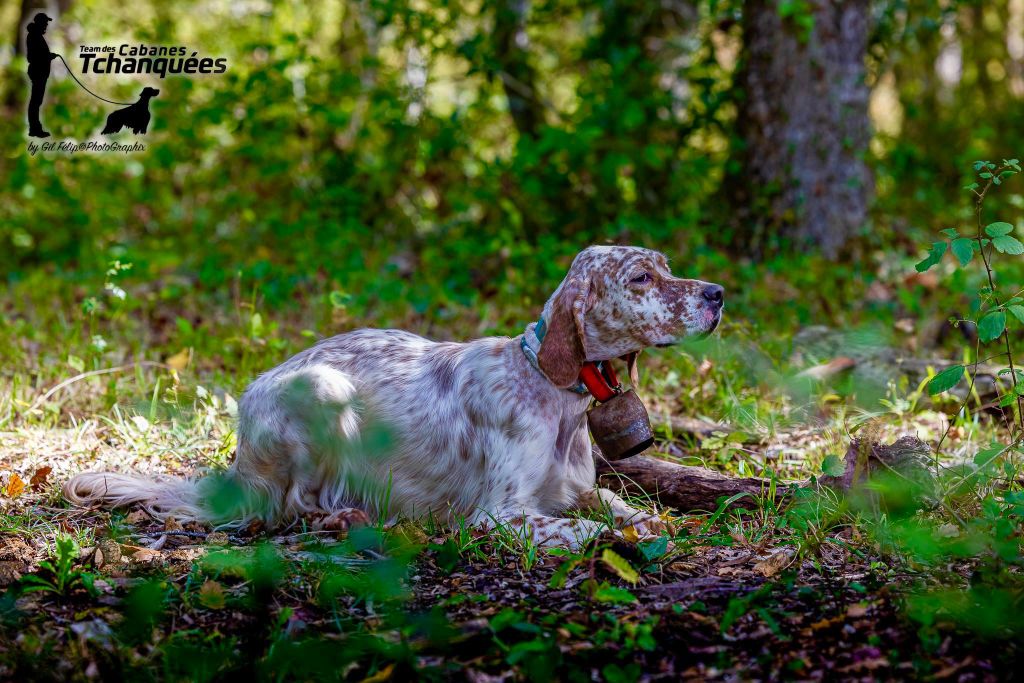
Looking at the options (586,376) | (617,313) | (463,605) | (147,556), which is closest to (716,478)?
(586,376)

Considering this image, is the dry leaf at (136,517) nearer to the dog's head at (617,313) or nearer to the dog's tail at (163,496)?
the dog's tail at (163,496)

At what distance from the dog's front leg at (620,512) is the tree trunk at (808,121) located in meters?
4.30

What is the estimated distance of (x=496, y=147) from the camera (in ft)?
32.2

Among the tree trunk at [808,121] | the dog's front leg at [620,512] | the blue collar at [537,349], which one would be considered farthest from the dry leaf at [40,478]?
the tree trunk at [808,121]

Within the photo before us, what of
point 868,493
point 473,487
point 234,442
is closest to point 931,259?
point 868,493

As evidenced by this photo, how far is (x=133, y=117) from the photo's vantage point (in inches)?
349

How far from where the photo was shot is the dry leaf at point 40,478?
4.28 metres

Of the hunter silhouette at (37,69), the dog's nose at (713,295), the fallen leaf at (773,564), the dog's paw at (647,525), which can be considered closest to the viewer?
the fallen leaf at (773,564)

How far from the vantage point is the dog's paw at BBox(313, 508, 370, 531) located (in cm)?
402

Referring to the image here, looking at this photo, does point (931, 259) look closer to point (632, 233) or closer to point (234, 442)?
point (234, 442)

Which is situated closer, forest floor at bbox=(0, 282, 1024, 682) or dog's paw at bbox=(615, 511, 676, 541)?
forest floor at bbox=(0, 282, 1024, 682)

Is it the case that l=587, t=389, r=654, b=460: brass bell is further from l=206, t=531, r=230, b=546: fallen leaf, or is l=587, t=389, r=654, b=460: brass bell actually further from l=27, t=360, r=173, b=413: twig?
l=27, t=360, r=173, b=413: twig

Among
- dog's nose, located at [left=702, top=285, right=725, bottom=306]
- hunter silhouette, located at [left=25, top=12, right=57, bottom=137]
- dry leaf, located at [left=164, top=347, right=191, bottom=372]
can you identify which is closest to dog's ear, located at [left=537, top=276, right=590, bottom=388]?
dog's nose, located at [left=702, top=285, right=725, bottom=306]

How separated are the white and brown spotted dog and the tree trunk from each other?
4.18m
